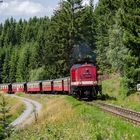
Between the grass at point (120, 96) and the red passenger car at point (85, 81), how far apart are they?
2.33 meters

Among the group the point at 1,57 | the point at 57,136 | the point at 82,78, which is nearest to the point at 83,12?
the point at 82,78

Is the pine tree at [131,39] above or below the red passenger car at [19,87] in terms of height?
above

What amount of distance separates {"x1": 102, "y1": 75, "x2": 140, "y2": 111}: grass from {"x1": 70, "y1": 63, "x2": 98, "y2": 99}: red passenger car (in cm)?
233

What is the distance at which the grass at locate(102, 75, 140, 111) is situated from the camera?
131 ft

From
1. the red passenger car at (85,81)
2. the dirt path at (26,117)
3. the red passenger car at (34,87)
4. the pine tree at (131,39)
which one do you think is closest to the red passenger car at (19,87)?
the red passenger car at (34,87)

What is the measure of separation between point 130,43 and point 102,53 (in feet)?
159

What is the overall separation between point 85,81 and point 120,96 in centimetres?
425

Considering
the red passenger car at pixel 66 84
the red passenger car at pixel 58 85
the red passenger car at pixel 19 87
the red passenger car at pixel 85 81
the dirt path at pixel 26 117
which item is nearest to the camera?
the dirt path at pixel 26 117

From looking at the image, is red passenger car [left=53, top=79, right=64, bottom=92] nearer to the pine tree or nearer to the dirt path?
the dirt path

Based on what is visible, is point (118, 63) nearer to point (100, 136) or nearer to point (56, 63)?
point (56, 63)

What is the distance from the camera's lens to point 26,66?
159125 millimetres

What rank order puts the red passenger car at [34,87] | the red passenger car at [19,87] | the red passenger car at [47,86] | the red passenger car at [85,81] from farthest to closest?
the red passenger car at [19,87], the red passenger car at [34,87], the red passenger car at [47,86], the red passenger car at [85,81]

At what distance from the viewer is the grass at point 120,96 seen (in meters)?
40.1

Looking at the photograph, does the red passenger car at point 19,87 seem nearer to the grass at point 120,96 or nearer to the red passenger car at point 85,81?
the grass at point 120,96
